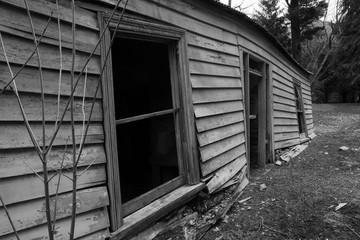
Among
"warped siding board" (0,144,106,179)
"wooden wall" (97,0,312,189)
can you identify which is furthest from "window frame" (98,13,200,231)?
"warped siding board" (0,144,106,179)

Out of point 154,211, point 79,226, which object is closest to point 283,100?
point 154,211

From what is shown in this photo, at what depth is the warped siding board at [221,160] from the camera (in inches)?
124

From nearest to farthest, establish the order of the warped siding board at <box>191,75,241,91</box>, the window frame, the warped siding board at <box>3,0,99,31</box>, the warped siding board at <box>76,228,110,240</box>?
the warped siding board at <box>3,0,99,31</box> → the warped siding board at <box>76,228,110,240</box> → the window frame → the warped siding board at <box>191,75,241,91</box>

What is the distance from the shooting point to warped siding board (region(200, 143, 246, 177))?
10.4 ft

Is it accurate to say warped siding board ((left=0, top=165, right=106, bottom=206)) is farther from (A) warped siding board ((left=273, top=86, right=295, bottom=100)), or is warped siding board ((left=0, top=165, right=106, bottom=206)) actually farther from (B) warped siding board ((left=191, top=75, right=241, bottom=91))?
(A) warped siding board ((left=273, top=86, right=295, bottom=100))

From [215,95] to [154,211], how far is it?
1.93 meters

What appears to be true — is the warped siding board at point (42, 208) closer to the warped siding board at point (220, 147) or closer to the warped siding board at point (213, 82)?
the warped siding board at point (220, 147)

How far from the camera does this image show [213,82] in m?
3.59

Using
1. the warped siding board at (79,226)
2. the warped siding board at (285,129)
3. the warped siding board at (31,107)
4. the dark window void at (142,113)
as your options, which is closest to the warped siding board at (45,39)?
the warped siding board at (31,107)

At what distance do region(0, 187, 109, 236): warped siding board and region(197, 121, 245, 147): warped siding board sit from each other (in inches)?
58.4


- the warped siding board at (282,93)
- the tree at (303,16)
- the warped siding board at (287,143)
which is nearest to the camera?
the warped siding board at (282,93)

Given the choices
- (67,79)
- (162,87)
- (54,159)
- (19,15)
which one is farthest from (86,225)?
(162,87)

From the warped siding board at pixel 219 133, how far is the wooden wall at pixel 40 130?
57.6 inches

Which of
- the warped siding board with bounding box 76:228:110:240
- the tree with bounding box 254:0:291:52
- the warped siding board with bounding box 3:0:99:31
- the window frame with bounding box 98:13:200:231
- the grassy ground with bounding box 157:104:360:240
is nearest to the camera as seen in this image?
the warped siding board with bounding box 3:0:99:31
